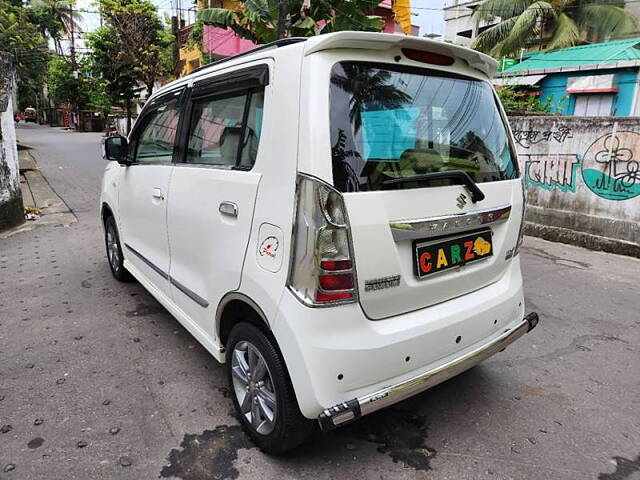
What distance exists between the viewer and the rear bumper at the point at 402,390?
1.86 m

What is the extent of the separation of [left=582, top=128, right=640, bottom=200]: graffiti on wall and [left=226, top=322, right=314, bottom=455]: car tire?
587cm

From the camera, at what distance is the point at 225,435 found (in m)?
2.46

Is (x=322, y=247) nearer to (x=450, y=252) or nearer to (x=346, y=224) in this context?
(x=346, y=224)

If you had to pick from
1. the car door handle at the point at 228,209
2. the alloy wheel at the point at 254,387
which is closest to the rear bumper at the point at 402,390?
the alloy wheel at the point at 254,387

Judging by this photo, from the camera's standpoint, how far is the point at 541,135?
7012 mm

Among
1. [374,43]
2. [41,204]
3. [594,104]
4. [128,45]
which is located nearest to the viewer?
[374,43]

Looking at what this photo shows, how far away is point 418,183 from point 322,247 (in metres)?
0.57

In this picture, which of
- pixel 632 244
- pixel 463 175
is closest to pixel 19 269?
pixel 463 175

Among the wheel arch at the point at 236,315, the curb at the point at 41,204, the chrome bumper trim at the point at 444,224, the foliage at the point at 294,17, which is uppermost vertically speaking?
the foliage at the point at 294,17

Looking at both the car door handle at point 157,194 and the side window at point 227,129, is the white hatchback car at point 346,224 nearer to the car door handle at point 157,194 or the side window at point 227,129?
the side window at point 227,129

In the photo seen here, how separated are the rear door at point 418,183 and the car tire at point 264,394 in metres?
0.53

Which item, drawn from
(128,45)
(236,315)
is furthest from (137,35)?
(236,315)

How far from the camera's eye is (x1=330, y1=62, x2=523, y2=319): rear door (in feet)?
6.31

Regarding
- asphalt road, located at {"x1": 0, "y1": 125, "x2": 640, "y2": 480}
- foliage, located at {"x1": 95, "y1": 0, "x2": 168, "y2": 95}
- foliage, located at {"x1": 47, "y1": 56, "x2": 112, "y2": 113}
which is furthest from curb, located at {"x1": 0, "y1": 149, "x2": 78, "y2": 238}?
foliage, located at {"x1": 47, "y1": 56, "x2": 112, "y2": 113}
